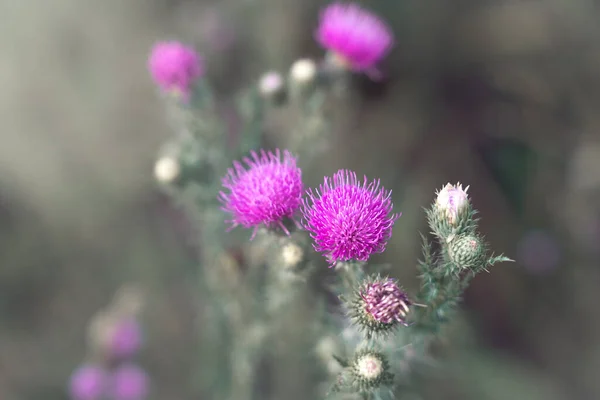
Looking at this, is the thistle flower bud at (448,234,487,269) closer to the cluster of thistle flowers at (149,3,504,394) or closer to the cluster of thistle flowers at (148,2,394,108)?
the cluster of thistle flowers at (149,3,504,394)

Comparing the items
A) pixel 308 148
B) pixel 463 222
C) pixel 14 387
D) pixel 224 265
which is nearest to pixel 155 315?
pixel 14 387

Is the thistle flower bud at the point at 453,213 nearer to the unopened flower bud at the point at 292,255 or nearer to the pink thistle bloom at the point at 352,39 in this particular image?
the unopened flower bud at the point at 292,255

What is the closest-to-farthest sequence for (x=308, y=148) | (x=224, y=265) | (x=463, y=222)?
1. (x=463, y=222)
2. (x=224, y=265)
3. (x=308, y=148)

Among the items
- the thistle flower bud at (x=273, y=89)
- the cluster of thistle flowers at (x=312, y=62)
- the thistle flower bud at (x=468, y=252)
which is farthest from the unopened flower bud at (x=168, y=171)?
the thistle flower bud at (x=468, y=252)

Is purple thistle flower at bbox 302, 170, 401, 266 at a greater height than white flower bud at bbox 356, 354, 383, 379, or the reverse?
purple thistle flower at bbox 302, 170, 401, 266

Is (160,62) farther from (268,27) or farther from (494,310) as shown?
(494,310)

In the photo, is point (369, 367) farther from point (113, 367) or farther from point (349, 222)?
point (113, 367)

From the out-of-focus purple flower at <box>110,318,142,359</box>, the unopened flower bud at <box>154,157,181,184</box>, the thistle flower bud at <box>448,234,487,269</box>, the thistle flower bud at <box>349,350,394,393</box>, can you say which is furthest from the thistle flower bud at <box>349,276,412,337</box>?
the out-of-focus purple flower at <box>110,318,142,359</box>
